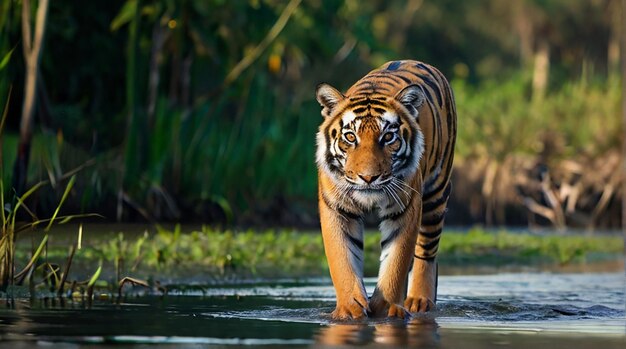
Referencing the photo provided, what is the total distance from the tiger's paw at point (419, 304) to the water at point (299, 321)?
0.12 metres

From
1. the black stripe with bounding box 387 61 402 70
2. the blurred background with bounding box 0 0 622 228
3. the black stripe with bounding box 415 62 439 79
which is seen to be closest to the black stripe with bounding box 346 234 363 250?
the black stripe with bounding box 387 61 402 70

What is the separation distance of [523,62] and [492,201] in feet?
59.1

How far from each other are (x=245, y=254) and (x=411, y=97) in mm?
3777

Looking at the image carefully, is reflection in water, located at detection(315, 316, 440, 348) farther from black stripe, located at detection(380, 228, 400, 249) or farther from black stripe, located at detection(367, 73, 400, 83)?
black stripe, located at detection(367, 73, 400, 83)

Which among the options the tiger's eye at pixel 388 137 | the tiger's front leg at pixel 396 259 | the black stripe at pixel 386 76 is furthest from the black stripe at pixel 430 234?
the tiger's eye at pixel 388 137

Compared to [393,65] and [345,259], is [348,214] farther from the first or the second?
[393,65]

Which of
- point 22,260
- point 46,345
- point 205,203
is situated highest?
point 205,203

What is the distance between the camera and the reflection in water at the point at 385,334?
605cm

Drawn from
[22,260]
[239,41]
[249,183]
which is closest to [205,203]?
[249,183]

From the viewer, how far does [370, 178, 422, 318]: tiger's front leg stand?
301 inches

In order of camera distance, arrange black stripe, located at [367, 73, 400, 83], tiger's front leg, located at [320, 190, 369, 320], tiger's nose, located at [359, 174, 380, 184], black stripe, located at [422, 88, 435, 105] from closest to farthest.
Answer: tiger's nose, located at [359, 174, 380, 184] < tiger's front leg, located at [320, 190, 369, 320] < black stripe, located at [367, 73, 400, 83] < black stripe, located at [422, 88, 435, 105]

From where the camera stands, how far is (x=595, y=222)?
20.0 m

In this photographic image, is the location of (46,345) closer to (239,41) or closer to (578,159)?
(239,41)

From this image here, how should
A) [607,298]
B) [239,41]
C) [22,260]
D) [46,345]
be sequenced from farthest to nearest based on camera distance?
[239,41], [22,260], [607,298], [46,345]
